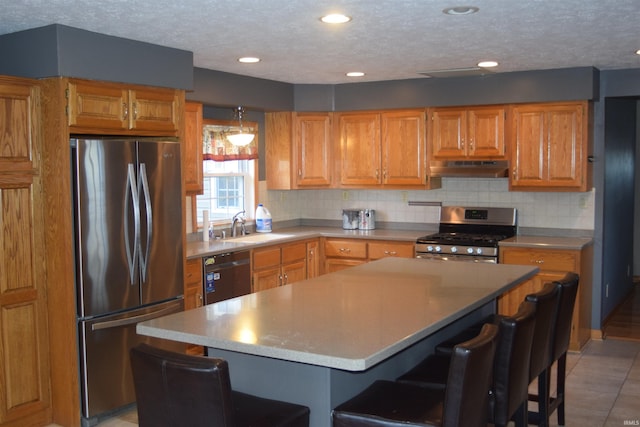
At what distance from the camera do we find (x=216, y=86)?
570cm

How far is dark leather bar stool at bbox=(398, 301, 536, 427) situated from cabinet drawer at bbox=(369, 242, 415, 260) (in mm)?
3289

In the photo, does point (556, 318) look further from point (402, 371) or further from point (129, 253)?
point (129, 253)

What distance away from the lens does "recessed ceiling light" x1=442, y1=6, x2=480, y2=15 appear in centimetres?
357

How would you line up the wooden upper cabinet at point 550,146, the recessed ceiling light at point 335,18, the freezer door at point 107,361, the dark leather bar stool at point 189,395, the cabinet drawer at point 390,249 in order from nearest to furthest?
1. the dark leather bar stool at point 189,395
2. the recessed ceiling light at point 335,18
3. the freezer door at point 107,361
4. the wooden upper cabinet at point 550,146
5. the cabinet drawer at point 390,249

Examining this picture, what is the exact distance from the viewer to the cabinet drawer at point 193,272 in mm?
5160

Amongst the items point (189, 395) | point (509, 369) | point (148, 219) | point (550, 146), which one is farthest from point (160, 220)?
point (550, 146)

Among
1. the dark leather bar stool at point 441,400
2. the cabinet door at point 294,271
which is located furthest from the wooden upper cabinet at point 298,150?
the dark leather bar stool at point 441,400

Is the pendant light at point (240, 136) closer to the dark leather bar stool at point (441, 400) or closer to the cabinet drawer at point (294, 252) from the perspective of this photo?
the cabinet drawer at point (294, 252)

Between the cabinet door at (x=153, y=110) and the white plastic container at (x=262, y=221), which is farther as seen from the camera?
the white plastic container at (x=262, y=221)

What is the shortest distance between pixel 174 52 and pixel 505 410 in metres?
3.10

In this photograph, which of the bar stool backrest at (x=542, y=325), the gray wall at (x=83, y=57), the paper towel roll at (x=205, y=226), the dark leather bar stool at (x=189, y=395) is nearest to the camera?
the dark leather bar stool at (x=189, y=395)

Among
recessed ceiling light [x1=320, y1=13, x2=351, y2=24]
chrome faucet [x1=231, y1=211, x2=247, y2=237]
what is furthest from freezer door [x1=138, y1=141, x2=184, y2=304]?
chrome faucet [x1=231, y1=211, x2=247, y2=237]

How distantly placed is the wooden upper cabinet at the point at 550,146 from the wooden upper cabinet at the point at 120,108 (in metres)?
2.98

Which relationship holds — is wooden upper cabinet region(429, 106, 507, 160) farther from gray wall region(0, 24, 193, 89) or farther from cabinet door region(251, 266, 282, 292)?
gray wall region(0, 24, 193, 89)
